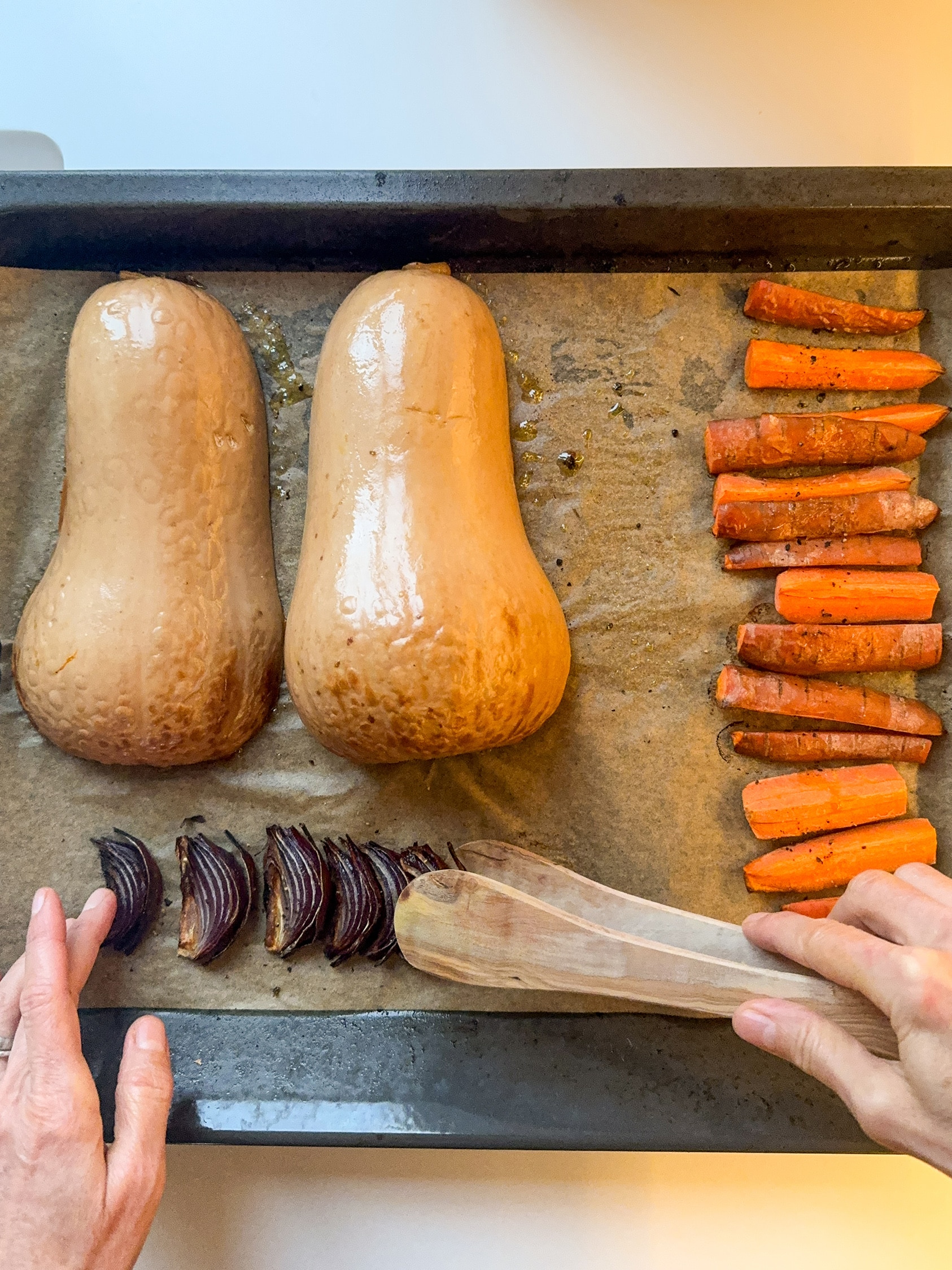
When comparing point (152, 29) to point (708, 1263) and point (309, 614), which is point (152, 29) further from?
point (708, 1263)

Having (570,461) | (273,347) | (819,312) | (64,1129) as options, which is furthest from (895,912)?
(273,347)

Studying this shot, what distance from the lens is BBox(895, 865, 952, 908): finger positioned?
47.4 inches

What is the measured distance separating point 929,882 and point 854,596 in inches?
23.0

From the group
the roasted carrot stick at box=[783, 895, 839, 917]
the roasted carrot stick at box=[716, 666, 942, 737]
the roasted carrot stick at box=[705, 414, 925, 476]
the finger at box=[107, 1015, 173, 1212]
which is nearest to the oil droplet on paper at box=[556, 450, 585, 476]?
the roasted carrot stick at box=[705, 414, 925, 476]

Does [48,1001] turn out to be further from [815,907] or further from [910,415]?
[910,415]

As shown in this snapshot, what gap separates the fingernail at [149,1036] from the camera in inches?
54.4

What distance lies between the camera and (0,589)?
1.68 m

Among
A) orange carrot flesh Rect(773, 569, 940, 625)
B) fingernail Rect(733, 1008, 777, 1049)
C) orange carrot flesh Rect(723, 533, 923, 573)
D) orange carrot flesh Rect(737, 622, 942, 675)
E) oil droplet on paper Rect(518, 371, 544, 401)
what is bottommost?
fingernail Rect(733, 1008, 777, 1049)

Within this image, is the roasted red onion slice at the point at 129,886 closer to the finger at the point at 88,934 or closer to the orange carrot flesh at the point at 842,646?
the finger at the point at 88,934

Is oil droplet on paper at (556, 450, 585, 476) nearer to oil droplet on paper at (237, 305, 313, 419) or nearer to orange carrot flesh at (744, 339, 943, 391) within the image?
orange carrot flesh at (744, 339, 943, 391)

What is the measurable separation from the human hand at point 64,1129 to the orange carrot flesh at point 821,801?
45.0 inches

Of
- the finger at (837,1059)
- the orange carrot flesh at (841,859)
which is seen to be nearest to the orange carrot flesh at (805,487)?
the orange carrot flesh at (841,859)

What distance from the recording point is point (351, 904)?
5.17 feet

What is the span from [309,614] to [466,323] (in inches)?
23.9
